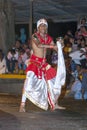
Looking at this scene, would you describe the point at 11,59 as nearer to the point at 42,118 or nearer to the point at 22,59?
the point at 22,59

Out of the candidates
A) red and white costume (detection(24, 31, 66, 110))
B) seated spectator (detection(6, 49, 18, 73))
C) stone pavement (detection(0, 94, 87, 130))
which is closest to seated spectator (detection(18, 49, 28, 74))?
seated spectator (detection(6, 49, 18, 73))

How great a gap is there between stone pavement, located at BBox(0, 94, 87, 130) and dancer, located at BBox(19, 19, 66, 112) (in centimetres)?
26

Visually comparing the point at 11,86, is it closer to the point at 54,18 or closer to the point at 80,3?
the point at 80,3

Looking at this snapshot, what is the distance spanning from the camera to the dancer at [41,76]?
10180 millimetres

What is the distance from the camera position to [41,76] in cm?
1034

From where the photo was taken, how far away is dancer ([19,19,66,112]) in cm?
1018

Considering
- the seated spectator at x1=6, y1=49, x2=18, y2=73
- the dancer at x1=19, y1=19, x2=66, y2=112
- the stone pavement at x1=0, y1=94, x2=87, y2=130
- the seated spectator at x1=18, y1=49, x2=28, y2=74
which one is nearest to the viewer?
the stone pavement at x1=0, y1=94, x2=87, y2=130

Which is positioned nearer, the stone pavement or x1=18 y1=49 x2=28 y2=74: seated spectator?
the stone pavement

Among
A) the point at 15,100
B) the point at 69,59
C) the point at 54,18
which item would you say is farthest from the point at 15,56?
the point at 54,18

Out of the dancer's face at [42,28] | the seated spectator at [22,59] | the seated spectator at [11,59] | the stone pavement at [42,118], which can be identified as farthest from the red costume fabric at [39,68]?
the seated spectator at [11,59]

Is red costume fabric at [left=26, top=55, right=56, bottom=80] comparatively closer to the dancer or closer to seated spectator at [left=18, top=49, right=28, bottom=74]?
the dancer

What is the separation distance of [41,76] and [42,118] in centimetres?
135

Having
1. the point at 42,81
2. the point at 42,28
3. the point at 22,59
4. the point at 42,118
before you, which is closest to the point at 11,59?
the point at 22,59

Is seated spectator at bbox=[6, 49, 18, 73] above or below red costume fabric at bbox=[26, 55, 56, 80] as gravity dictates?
below
